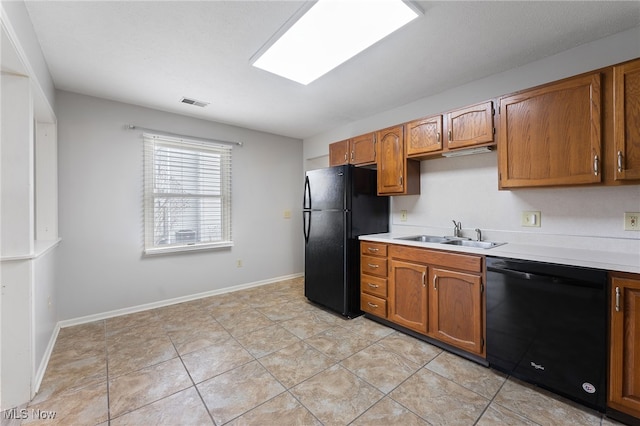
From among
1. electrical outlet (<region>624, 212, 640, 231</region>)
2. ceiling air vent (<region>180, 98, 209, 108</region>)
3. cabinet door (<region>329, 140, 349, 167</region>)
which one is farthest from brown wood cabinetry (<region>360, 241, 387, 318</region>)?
ceiling air vent (<region>180, 98, 209, 108</region>)

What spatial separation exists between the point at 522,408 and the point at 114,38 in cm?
363

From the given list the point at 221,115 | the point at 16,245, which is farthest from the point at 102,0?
the point at 221,115

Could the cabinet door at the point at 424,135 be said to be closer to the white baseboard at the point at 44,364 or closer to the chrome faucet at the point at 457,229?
the chrome faucet at the point at 457,229

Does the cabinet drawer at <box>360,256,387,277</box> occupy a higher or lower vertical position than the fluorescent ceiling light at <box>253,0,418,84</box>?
lower

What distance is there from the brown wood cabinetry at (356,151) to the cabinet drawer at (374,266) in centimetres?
112

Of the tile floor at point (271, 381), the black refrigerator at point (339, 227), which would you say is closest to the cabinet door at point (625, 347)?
the tile floor at point (271, 381)

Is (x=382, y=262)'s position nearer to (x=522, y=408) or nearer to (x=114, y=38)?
(x=522, y=408)

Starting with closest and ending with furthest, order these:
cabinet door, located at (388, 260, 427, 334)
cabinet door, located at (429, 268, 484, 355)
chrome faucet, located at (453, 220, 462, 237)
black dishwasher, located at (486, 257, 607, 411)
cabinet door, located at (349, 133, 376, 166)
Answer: black dishwasher, located at (486, 257, 607, 411), cabinet door, located at (429, 268, 484, 355), cabinet door, located at (388, 260, 427, 334), chrome faucet, located at (453, 220, 462, 237), cabinet door, located at (349, 133, 376, 166)

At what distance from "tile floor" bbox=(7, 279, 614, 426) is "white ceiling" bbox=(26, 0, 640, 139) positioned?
7.93 ft

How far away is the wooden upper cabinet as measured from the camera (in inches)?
69.5

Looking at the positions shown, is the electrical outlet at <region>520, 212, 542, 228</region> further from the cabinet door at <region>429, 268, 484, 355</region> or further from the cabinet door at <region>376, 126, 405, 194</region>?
the cabinet door at <region>376, 126, 405, 194</region>

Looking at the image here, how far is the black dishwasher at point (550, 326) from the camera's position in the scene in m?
1.55

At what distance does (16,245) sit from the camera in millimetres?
1659

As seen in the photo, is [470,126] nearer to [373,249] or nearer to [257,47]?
[373,249]
